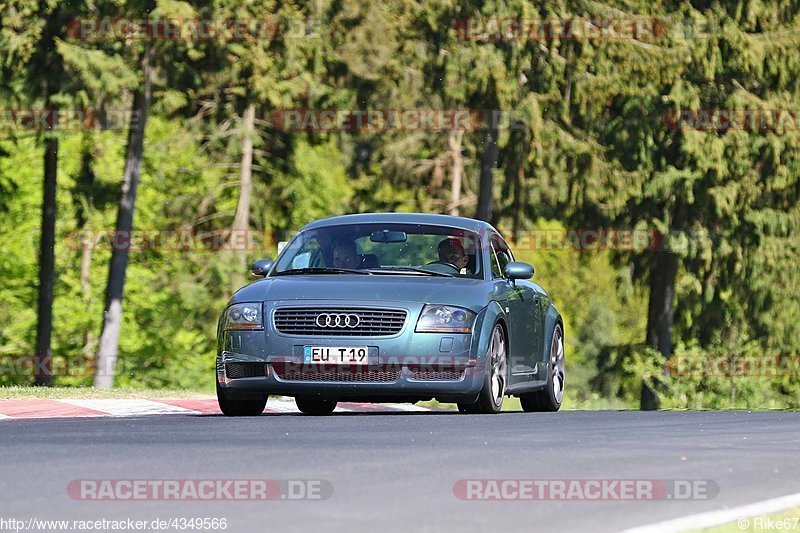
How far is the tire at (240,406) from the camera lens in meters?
14.8

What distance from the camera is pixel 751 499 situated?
8.34 metres

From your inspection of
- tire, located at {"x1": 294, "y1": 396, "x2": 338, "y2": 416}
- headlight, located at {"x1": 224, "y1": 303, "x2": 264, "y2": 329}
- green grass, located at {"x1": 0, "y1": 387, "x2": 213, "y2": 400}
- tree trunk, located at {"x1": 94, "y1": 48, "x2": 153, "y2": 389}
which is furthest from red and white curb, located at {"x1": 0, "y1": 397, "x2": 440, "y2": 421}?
tree trunk, located at {"x1": 94, "y1": 48, "x2": 153, "y2": 389}

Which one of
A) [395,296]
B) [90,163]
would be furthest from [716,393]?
[395,296]

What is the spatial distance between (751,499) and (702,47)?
31.3 meters

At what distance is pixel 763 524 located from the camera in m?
7.54

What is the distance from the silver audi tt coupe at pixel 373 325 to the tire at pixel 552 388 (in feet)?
5.15

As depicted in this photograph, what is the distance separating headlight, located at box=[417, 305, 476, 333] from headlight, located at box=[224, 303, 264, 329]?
52.1 inches

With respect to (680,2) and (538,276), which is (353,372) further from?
(538,276)

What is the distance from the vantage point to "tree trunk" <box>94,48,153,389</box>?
1367 inches

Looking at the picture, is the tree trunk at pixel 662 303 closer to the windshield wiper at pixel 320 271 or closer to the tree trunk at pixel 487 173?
the tree trunk at pixel 487 173

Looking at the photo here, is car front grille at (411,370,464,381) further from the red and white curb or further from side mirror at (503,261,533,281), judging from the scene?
the red and white curb
